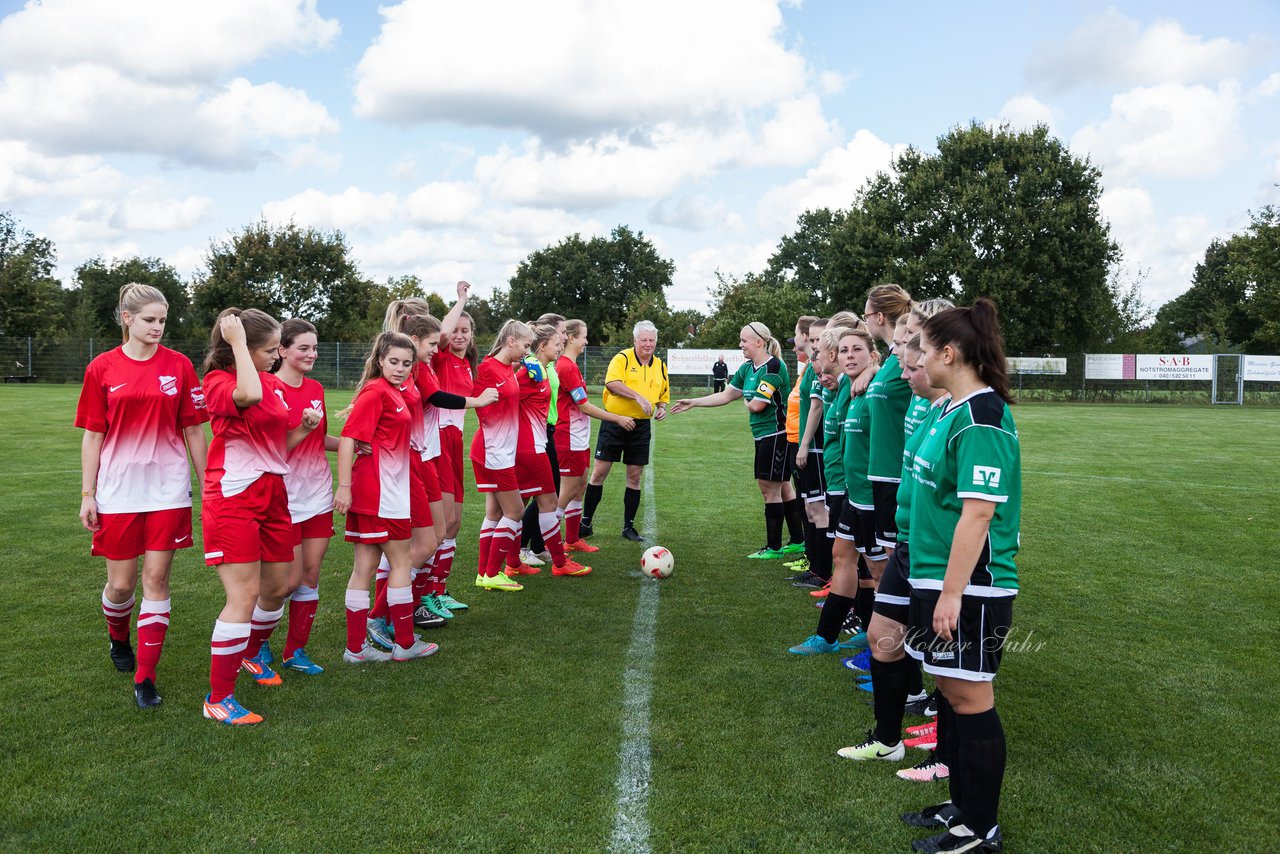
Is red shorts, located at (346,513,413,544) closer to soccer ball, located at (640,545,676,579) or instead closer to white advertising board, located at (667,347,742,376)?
soccer ball, located at (640,545,676,579)

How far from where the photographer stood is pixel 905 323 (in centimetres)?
417

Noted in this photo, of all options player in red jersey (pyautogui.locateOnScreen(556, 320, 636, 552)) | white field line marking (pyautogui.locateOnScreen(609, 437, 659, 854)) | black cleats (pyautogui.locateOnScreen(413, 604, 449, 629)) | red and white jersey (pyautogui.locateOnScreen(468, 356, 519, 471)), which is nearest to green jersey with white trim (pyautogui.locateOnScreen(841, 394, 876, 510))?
white field line marking (pyautogui.locateOnScreen(609, 437, 659, 854))

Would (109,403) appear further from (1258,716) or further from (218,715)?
(1258,716)

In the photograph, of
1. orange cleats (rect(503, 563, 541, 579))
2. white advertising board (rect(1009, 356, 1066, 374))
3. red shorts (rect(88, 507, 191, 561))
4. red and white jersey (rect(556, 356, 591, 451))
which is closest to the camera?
red shorts (rect(88, 507, 191, 561))

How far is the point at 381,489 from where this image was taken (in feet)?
16.0

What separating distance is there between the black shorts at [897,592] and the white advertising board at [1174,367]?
38861mm

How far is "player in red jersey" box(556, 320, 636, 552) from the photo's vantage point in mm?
7621

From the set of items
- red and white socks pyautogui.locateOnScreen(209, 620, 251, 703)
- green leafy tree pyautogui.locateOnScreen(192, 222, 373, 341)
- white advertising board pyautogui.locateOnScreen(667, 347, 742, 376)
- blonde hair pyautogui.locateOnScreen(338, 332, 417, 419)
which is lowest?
red and white socks pyautogui.locateOnScreen(209, 620, 251, 703)

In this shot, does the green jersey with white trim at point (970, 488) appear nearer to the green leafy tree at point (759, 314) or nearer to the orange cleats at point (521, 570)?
the orange cleats at point (521, 570)

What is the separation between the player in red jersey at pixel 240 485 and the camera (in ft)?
13.6

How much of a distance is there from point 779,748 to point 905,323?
6.62 ft

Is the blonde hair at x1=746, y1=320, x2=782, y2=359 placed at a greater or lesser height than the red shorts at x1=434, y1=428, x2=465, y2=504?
greater

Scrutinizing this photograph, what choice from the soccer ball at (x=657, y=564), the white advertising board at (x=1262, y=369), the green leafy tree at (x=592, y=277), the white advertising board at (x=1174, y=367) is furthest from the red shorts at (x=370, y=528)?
the green leafy tree at (x=592, y=277)

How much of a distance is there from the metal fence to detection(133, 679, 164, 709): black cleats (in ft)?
106
